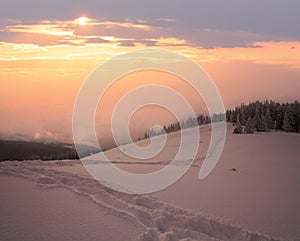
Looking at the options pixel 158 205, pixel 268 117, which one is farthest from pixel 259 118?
pixel 158 205

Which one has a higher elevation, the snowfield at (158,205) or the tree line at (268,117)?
the tree line at (268,117)

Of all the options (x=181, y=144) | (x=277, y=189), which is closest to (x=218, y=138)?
(x=181, y=144)

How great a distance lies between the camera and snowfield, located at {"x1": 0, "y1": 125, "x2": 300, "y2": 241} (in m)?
8.44

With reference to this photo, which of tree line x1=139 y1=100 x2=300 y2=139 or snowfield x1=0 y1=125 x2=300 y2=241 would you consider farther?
tree line x1=139 y1=100 x2=300 y2=139

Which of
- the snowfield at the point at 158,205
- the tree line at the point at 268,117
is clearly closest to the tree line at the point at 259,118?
the tree line at the point at 268,117

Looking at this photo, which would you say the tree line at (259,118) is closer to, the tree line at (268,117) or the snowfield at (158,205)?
the tree line at (268,117)

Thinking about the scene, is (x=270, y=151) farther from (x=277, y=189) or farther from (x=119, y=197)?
(x=119, y=197)

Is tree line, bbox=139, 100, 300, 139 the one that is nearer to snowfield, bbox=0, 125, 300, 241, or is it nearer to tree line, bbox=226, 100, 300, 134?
tree line, bbox=226, 100, 300, 134

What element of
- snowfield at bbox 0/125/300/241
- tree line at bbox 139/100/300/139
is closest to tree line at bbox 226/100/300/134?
tree line at bbox 139/100/300/139

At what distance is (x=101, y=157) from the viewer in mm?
16109

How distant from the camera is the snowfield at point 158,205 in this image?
8438 mm

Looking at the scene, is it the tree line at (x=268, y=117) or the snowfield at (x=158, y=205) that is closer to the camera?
the snowfield at (x=158, y=205)

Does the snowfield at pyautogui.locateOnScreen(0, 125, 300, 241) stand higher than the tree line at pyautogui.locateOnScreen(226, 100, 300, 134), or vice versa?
the tree line at pyautogui.locateOnScreen(226, 100, 300, 134)

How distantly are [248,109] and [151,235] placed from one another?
14165 millimetres
